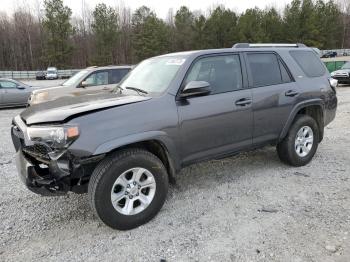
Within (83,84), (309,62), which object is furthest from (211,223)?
(83,84)

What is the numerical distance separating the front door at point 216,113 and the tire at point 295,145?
81 cm

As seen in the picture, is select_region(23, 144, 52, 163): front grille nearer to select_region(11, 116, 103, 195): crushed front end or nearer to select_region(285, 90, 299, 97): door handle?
select_region(11, 116, 103, 195): crushed front end

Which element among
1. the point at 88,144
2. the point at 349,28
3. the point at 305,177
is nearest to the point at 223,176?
the point at 305,177

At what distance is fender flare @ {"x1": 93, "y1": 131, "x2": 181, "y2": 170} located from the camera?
302 centimetres

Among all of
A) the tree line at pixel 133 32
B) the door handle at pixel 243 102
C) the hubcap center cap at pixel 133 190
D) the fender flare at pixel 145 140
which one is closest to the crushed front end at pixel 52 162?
the fender flare at pixel 145 140

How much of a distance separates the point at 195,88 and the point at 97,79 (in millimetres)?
6499

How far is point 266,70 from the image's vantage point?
14.9 ft

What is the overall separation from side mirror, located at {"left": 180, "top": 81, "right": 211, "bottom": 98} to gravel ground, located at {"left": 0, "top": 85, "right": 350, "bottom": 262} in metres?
1.33

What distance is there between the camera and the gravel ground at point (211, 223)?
9.67 ft

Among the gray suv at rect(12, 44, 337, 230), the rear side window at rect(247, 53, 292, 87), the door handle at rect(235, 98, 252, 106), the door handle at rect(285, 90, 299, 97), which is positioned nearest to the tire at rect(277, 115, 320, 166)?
the gray suv at rect(12, 44, 337, 230)

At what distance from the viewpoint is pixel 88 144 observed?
297 cm

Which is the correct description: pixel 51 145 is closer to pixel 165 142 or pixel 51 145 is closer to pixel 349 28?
pixel 165 142

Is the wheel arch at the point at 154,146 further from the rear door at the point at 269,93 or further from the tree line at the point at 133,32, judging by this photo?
the tree line at the point at 133,32

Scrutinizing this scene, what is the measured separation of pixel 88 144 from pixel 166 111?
0.93 meters
